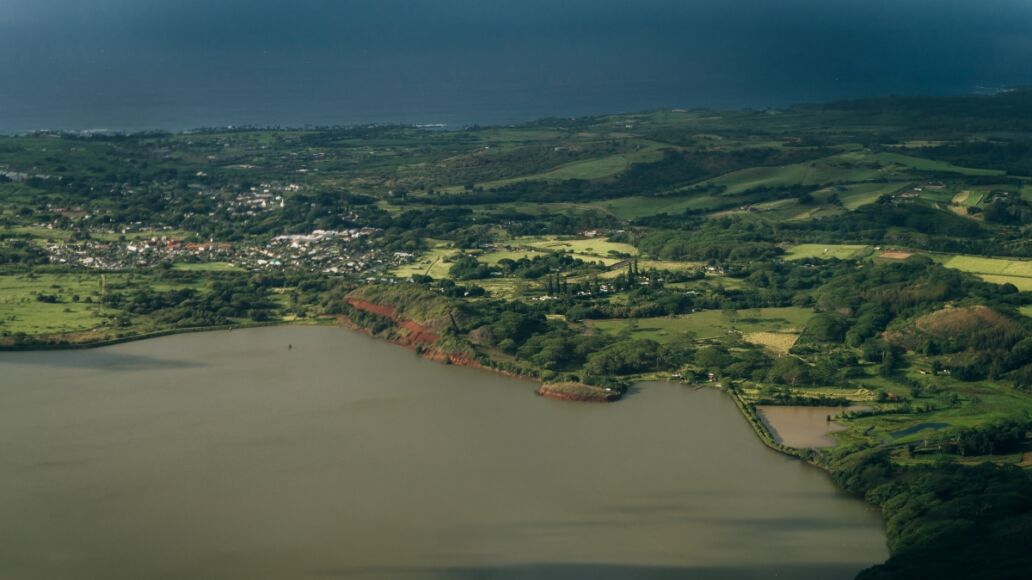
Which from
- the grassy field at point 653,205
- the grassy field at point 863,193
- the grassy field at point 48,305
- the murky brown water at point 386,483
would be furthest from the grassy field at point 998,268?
the grassy field at point 48,305

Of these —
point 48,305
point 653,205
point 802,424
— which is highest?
point 653,205

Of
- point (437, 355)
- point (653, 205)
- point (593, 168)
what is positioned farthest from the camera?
point (593, 168)

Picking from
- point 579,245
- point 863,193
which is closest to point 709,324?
point 579,245

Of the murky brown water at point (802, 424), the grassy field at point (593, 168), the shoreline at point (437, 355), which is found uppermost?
the grassy field at point (593, 168)

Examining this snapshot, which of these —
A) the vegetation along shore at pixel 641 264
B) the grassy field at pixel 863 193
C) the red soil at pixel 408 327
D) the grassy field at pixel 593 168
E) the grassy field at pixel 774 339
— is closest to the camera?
the vegetation along shore at pixel 641 264

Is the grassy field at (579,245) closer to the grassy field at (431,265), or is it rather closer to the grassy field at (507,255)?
the grassy field at (507,255)

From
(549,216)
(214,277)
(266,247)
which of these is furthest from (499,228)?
(214,277)

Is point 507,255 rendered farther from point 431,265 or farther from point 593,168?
point 593,168

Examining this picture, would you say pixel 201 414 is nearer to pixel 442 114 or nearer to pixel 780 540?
pixel 780 540

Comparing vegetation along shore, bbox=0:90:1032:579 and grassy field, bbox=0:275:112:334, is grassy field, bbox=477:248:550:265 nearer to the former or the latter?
vegetation along shore, bbox=0:90:1032:579
